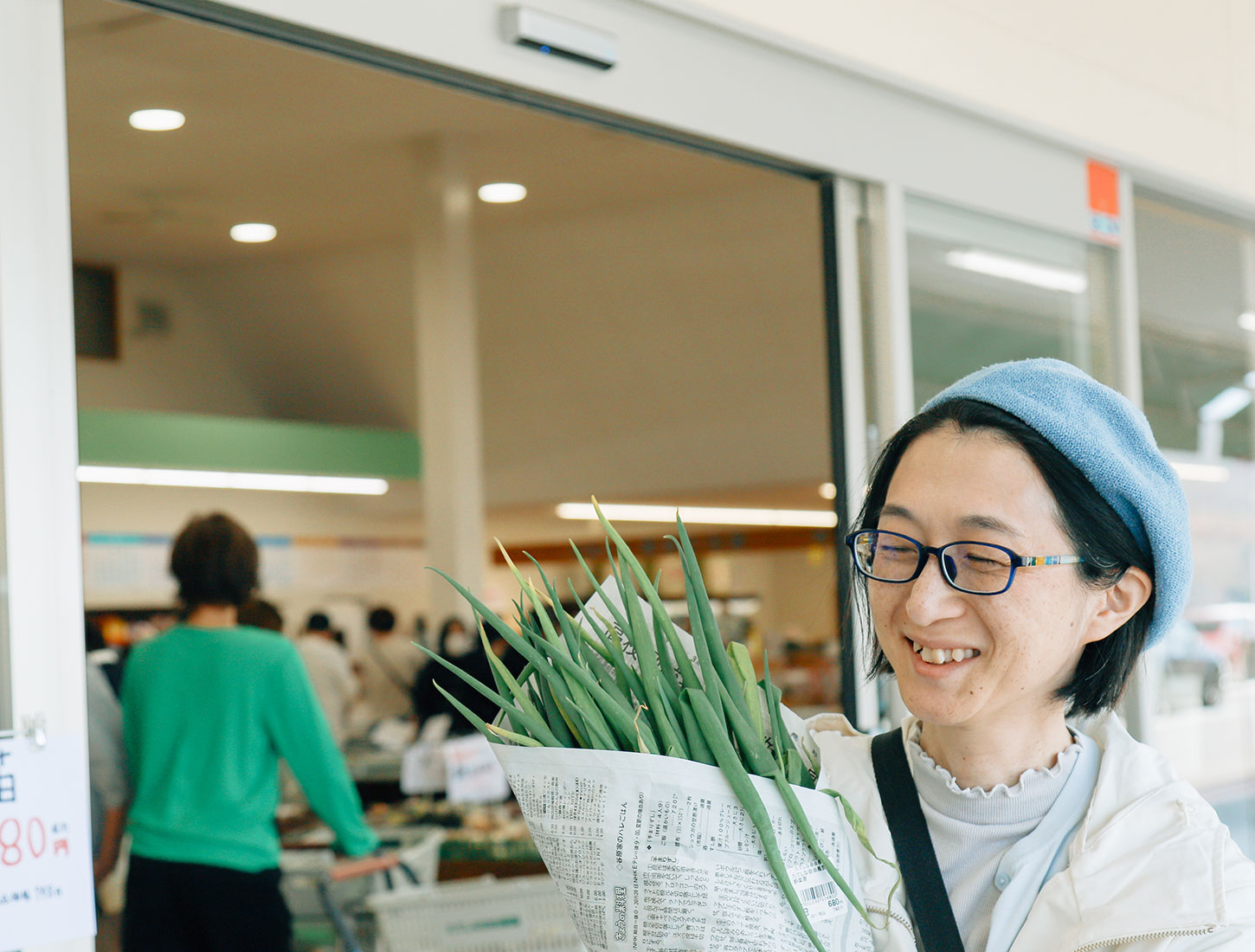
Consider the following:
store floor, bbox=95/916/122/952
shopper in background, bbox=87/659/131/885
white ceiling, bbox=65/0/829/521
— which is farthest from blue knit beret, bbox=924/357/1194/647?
store floor, bbox=95/916/122/952

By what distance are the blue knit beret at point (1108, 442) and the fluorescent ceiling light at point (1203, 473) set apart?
10.3ft

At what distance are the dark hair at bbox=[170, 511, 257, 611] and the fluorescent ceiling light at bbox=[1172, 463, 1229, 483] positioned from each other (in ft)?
9.21

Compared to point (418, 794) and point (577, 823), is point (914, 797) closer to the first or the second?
point (577, 823)

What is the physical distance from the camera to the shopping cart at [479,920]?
3.83 meters

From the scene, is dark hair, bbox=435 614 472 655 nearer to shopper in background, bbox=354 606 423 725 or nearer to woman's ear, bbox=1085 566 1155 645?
shopper in background, bbox=354 606 423 725

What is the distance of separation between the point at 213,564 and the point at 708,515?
27.0ft

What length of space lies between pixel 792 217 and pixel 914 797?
655 cm

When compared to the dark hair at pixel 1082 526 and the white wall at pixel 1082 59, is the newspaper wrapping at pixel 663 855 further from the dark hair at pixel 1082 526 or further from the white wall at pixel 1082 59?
the white wall at pixel 1082 59

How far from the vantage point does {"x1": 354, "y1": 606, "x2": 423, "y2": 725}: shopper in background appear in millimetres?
7625

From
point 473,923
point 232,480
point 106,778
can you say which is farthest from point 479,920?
point 232,480

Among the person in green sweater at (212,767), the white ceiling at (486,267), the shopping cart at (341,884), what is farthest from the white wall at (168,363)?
the person in green sweater at (212,767)

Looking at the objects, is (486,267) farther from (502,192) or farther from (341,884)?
(341,884)

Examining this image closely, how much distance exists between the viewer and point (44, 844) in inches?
67.6

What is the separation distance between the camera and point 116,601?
29.5ft
